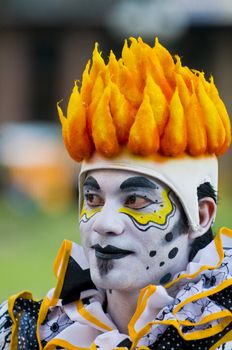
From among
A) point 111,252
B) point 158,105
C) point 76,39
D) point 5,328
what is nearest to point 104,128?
point 158,105

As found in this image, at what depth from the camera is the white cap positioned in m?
3.16

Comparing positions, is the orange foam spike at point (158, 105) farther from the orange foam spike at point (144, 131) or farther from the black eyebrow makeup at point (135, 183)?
the black eyebrow makeup at point (135, 183)

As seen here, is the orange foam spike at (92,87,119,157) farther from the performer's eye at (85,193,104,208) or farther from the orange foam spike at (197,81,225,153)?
the orange foam spike at (197,81,225,153)

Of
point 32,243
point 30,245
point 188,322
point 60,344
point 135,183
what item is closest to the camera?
point 188,322

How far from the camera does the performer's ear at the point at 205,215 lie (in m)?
3.28

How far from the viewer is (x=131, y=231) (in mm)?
3166

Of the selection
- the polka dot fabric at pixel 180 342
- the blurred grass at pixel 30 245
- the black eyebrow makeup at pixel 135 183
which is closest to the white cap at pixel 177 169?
the black eyebrow makeup at pixel 135 183

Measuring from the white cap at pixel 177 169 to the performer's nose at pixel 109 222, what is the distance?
0.14 meters

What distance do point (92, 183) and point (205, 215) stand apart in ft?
1.28

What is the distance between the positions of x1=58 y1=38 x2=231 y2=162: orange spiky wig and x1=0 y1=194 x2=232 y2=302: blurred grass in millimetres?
4540

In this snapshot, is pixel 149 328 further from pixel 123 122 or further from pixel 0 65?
pixel 0 65

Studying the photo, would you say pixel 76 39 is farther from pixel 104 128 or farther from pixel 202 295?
pixel 202 295

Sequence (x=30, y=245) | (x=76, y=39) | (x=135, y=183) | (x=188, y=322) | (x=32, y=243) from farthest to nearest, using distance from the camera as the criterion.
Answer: (x=76, y=39), (x=32, y=243), (x=30, y=245), (x=135, y=183), (x=188, y=322)

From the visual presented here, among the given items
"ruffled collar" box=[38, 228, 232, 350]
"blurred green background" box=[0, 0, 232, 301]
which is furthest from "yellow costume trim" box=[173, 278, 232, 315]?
"blurred green background" box=[0, 0, 232, 301]
